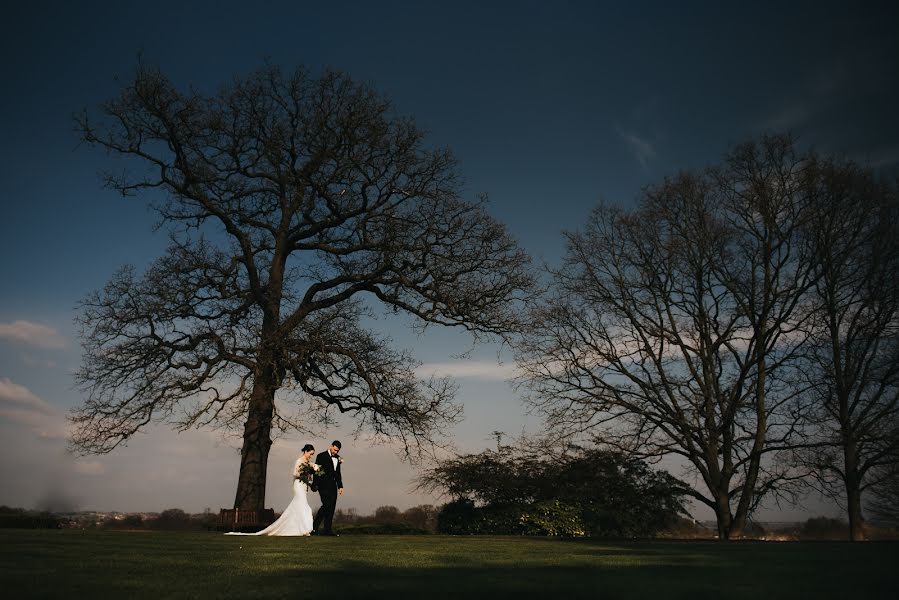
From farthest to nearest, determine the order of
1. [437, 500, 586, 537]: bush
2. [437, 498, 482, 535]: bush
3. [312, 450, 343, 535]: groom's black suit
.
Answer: [437, 498, 482, 535]: bush → [437, 500, 586, 537]: bush → [312, 450, 343, 535]: groom's black suit

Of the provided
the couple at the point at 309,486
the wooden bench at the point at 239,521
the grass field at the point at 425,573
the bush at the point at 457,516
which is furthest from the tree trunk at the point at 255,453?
the grass field at the point at 425,573

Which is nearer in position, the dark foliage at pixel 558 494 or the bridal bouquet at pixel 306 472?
the bridal bouquet at pixel 306 472

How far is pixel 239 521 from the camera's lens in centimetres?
1919

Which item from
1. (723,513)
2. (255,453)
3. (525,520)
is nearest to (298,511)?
(255,453)

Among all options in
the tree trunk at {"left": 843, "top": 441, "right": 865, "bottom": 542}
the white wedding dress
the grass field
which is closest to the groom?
the white wedding dress

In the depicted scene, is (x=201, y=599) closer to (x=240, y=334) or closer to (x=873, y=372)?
(x=240, y=334)

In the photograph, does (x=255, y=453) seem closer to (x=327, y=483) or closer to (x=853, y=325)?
(x=327, y=483)

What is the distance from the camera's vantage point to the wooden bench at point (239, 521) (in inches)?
748

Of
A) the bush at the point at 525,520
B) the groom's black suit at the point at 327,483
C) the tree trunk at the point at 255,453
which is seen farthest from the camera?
the bush at the point at 525,520

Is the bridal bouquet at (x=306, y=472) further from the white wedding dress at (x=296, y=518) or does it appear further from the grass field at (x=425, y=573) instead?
Result: the grass field at (x=425, y=573)

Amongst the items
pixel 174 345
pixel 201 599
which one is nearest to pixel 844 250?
pixel 174 345

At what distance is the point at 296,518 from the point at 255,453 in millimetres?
4074

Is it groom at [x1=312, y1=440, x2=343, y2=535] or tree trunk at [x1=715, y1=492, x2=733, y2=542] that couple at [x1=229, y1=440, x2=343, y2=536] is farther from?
tree trunk at [x1=715, y1=492, x2=733, y2=542]

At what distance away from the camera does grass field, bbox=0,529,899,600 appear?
5.86 m
